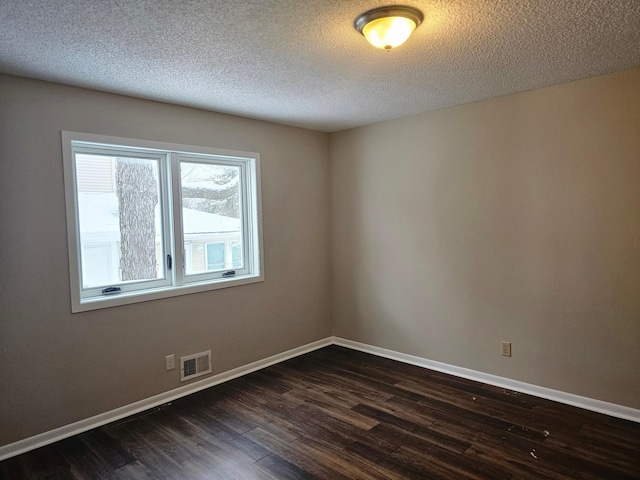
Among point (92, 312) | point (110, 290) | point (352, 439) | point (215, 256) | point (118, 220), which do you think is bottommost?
point (352, 439)

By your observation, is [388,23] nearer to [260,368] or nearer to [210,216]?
[210,216]

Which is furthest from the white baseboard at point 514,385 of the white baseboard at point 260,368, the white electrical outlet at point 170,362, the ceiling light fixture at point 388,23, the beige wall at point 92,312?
the ceiling light fixture at point 388,23

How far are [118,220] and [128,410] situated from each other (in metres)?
1.44

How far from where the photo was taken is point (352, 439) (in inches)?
107

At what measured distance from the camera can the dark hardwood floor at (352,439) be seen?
7.86ft

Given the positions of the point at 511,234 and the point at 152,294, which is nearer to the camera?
the point at 152,294

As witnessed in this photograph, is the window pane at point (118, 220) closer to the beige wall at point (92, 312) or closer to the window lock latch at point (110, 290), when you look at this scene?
the window lock latch at point (110, 290)

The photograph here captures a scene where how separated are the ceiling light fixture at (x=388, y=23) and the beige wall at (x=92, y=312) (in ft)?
6.50

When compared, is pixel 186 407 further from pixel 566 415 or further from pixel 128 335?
pixel 566 415

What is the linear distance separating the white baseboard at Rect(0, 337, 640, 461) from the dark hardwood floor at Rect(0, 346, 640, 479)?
0.23ft

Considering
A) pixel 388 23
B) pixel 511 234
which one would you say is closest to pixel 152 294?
pixel 388 23

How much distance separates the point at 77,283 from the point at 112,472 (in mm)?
1244

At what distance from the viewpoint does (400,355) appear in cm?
418

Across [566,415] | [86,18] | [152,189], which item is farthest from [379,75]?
[566,415]
